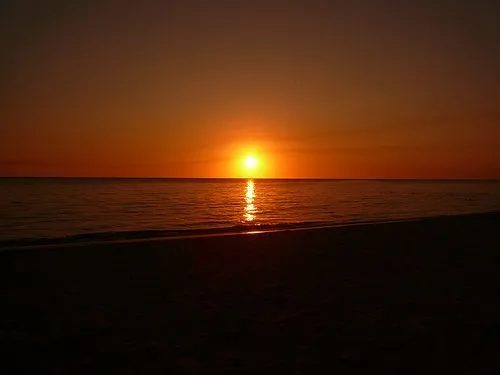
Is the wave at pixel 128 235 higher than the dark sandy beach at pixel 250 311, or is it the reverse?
the dark sandy beach at pixel 250 311

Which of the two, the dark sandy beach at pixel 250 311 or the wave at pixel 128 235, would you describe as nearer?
the dark sandy beach at pixel 250 311

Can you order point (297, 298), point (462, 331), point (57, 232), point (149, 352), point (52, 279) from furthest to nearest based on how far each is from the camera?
1. point (57, 232)
2. point (52, 279)
3. point (297, 298)
4. point (462, 331)
5. point (149, 352)

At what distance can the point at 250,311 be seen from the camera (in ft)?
26.0

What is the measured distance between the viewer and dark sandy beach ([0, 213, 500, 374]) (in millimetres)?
5906

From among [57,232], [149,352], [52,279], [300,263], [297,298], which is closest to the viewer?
[149,352]

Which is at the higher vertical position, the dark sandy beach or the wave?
the dark sandy beach

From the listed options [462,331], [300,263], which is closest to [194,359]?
[462,331]

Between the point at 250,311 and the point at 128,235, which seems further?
the point at 128,235

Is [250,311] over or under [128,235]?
over

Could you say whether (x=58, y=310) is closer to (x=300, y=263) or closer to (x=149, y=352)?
(x=149, y=352)

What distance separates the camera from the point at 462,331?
693 centimetres

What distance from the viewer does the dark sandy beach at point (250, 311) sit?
5906 mm

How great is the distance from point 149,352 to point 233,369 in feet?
4.29

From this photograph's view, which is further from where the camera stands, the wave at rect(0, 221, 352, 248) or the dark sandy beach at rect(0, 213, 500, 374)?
the wave at rect(0, 221, 352, 248)
